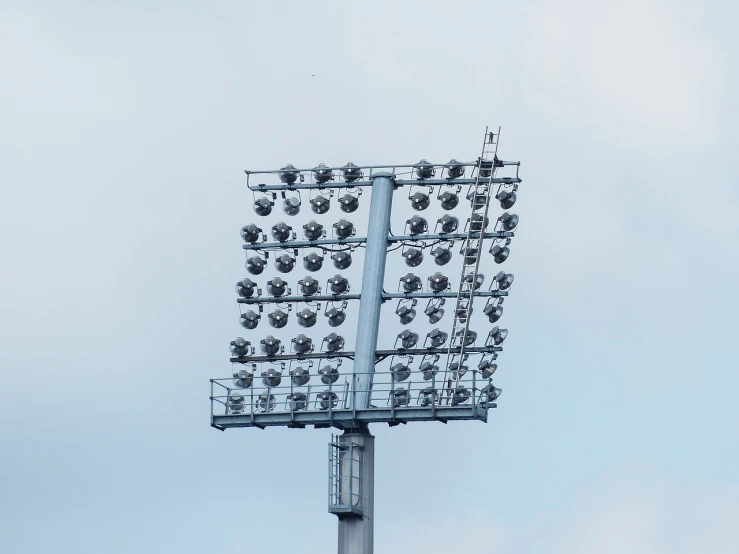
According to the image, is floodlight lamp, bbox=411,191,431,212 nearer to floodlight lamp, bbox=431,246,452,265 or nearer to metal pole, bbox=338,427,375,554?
floodlight lamp, bbox=431,246,452,265

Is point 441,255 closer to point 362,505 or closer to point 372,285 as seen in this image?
point 372,285

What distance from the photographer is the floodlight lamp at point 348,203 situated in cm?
18675

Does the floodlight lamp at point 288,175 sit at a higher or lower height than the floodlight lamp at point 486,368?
higher

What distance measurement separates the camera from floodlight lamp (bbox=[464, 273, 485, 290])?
602ft

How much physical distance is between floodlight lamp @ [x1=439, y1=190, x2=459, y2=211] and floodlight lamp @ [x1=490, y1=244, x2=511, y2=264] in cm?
262

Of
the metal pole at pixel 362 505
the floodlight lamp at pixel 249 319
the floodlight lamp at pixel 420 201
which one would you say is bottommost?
the metal pole at pixel 362 505

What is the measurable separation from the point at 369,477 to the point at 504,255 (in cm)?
966

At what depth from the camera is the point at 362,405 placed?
7195 inches

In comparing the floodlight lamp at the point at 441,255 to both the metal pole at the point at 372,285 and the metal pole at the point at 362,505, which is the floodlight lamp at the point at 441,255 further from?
the metal pole at the point at 362,505

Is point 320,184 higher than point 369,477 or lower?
higher

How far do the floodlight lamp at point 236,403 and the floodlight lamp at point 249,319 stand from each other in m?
3.16

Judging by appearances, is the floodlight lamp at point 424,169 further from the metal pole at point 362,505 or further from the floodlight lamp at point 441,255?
the metal pole at point 362,505

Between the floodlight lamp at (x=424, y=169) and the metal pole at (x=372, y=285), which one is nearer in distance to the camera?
the metal pole at (x=372, y=285)

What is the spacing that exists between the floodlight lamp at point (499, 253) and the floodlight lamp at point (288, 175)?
882 centimetres
